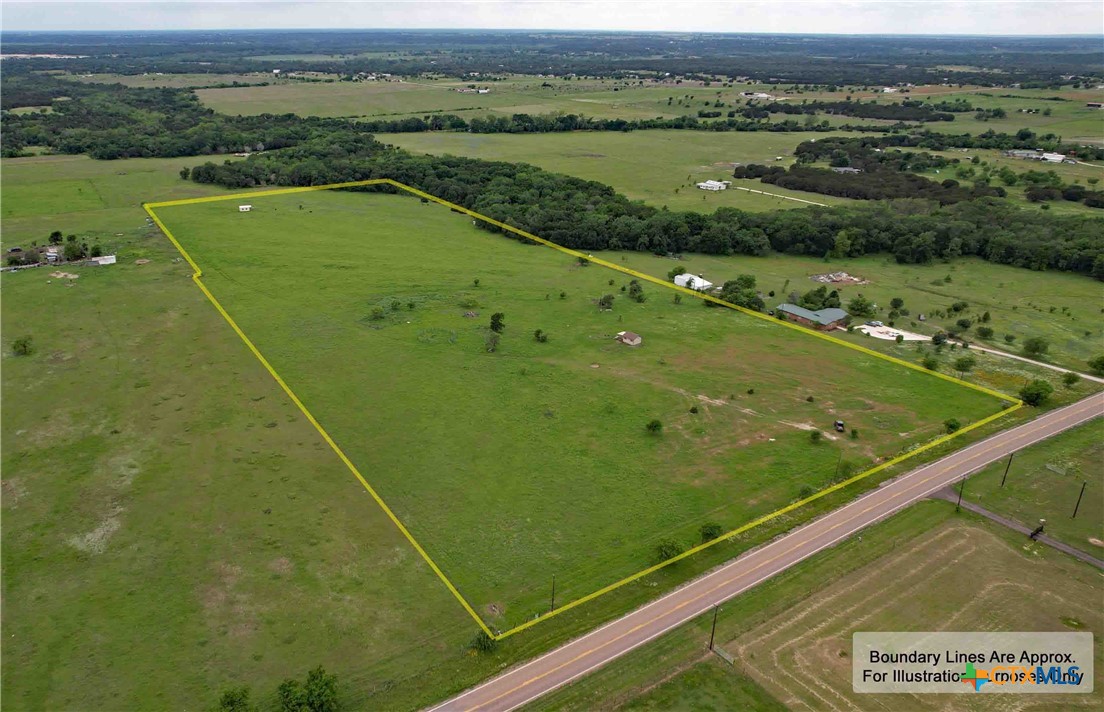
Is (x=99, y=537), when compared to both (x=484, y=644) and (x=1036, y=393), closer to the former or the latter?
(x=484, y=644)

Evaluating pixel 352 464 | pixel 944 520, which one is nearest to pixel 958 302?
pixel 944 520

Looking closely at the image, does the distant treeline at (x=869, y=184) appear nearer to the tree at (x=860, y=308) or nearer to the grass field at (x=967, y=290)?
the grass field at (x=967, y=290)

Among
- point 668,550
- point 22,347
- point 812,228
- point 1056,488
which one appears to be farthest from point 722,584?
point 812,228

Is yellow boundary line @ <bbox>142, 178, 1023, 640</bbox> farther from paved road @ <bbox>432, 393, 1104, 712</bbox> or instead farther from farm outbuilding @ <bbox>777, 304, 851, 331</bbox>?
paved road @ <bbox>432, 393, 1104, 712</bbox>

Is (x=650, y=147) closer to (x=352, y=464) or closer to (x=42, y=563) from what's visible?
(x=352, y=464)

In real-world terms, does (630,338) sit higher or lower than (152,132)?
lower

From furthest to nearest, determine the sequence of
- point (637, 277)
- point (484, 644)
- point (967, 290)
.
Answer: point (637, 277) → point (967, 290) → point (484, 644)
